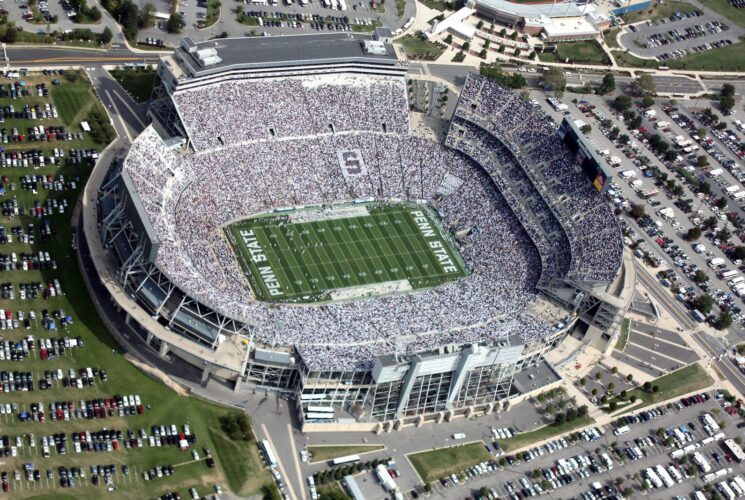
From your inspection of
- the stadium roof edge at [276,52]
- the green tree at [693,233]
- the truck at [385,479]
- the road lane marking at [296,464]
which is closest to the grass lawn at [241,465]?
the road lane marking at [296,464]

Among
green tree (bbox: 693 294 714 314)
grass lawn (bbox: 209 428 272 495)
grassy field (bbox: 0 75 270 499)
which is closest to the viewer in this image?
grassy field (bbox: 0 75 270 499)

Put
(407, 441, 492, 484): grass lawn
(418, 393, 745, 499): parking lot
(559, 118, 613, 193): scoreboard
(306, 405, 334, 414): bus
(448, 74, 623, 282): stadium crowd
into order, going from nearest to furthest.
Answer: (407, 441, 492, 484): grass lawn < (306, 405, 334, 414): bus < (418, 393, 745, 499): parking lot < (448, 74, 623, 282): stadium crowd < (559, 118, 613, 193): scoreboard

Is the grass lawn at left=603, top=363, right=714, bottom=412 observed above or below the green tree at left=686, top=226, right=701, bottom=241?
below

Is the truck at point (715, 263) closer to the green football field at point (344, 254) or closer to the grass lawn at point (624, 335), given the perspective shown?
the grass lawn at point (624, 335)

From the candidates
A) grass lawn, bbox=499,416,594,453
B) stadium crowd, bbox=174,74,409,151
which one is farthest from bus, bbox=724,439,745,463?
stadium crowd, bbox=174,74,409,151

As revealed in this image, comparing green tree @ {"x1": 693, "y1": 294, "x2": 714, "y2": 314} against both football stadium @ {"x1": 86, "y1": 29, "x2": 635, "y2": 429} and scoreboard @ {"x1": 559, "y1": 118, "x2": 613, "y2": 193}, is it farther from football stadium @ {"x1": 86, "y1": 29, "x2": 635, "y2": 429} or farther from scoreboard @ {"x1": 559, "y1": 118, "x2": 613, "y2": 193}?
scoreboard @ {"x1": 559, "y1": 118, "x2": 613, "y2": 193}

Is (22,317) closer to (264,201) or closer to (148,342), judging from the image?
(148,342)

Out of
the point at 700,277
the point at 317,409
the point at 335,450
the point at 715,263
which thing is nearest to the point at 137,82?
the point at 317,409
